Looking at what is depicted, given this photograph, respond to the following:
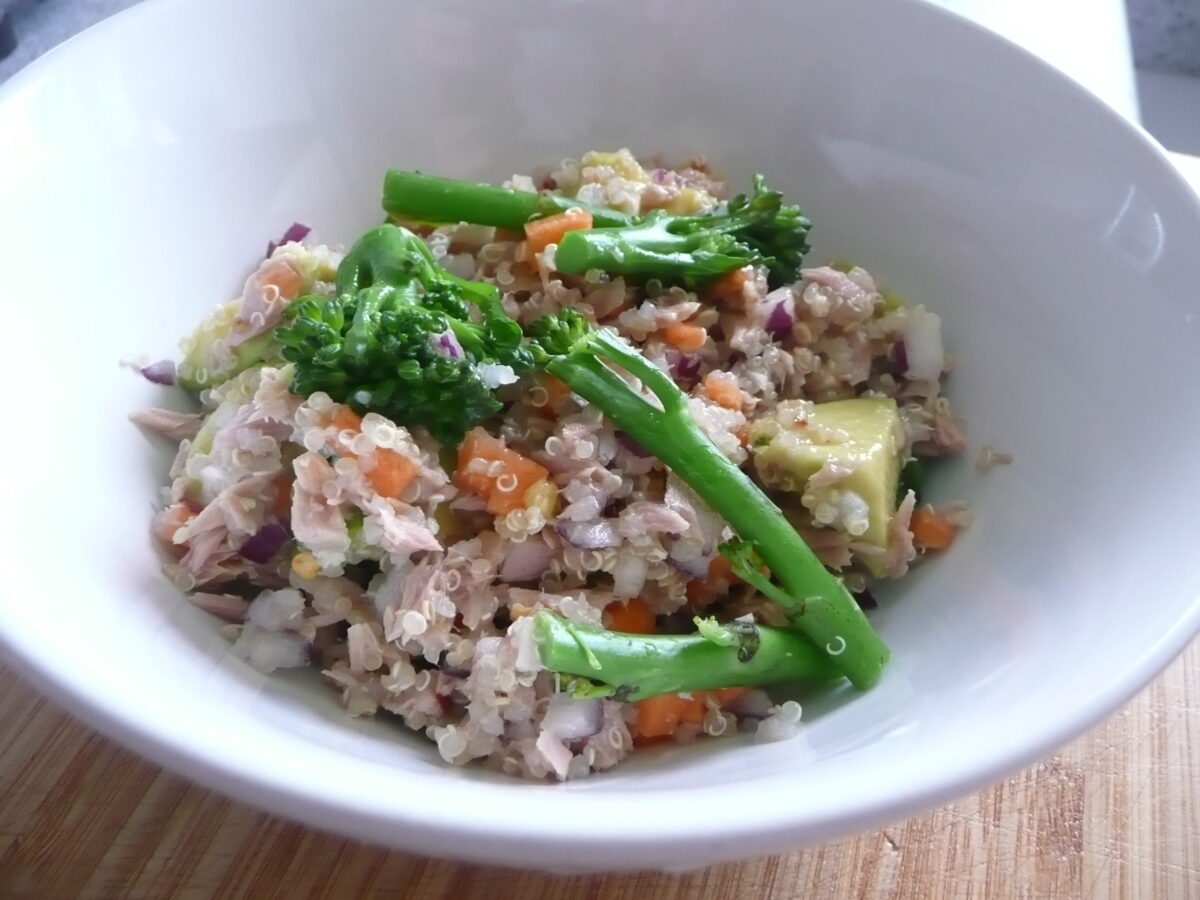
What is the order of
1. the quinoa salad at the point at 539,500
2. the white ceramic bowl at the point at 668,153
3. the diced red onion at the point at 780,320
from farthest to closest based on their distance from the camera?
the diced red onion at the point at 780,320 → the quinoa salad at the point at 539,500 → the white ceramic bowl at the point at 668,153

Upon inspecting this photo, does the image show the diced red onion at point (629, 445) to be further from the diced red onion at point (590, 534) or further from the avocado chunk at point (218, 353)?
the avocado chunk at point (218, 353)

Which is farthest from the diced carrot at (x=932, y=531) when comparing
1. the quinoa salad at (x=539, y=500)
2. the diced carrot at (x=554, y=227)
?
the diced carrot at (x=554, y=227)

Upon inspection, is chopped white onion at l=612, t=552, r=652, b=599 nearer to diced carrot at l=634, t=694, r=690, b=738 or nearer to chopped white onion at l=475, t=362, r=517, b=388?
diced carrot at l=634, t=694, r=690, b=738

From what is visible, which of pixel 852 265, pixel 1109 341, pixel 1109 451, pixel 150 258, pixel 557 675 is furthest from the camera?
pixel 852 265

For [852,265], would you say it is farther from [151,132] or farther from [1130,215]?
[151,132]

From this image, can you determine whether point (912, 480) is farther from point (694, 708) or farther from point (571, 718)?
point (571, 718)

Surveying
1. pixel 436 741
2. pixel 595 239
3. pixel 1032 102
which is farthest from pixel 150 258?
pixel 1032 102

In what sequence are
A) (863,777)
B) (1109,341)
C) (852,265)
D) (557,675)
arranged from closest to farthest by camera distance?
1. (863,777)
2. (557,675)
3. (1109,341)
4. (852,265)
